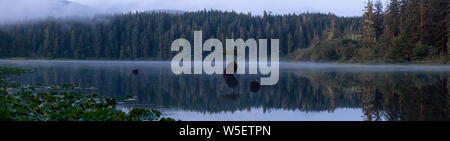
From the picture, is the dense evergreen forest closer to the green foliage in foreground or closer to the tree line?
the tree line

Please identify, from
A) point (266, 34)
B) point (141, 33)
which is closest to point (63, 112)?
point (266, 34)

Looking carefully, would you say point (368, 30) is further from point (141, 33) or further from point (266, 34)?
point (141, 33)

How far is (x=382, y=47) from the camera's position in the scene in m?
60.4

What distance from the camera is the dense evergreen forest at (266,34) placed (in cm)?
5653

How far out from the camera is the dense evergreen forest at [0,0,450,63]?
5653 cm

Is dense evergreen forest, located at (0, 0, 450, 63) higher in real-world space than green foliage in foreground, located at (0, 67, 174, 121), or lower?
higher

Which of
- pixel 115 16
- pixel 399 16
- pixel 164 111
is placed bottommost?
pixel 164 111

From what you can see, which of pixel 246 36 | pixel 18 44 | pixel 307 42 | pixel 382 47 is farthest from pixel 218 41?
pixel 382 47

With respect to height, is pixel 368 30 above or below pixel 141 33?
below

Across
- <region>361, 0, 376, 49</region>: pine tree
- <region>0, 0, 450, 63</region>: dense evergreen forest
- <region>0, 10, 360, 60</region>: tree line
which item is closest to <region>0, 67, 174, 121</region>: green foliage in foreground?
<region>0, 0, 450, 63</region>: dense evergreen forest

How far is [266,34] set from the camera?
131 metres

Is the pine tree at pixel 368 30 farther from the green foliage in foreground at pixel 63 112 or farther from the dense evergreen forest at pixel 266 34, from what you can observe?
the green foliage in foreground at pixel 63 112

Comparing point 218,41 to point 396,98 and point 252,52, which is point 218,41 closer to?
point 252,52
